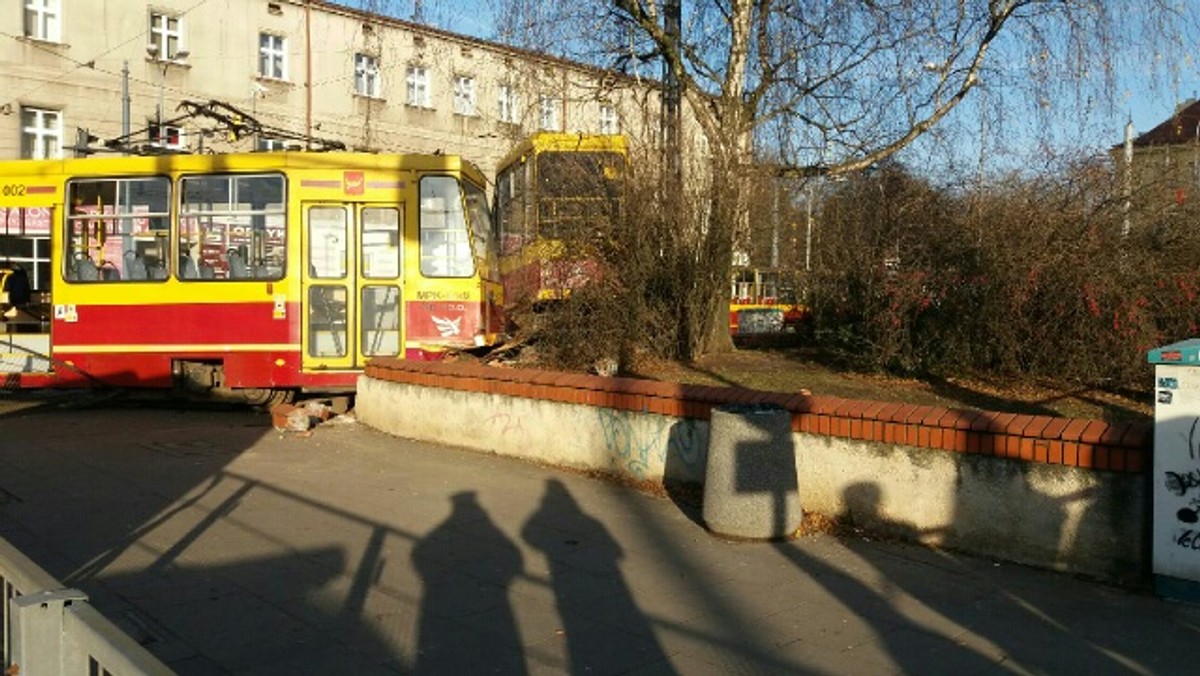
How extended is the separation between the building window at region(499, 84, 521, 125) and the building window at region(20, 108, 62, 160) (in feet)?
76.7

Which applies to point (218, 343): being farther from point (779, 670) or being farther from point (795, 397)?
point (779, 670)

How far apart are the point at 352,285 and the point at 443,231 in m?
1.37

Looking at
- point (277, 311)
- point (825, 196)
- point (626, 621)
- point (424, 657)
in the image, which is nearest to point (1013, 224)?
point (825, 196)

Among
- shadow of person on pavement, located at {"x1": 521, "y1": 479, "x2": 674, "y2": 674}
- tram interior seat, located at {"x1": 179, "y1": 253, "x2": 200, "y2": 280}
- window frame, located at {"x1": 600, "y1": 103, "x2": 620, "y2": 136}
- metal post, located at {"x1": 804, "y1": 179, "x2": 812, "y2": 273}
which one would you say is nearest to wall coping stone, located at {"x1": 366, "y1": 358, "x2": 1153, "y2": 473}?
shadow of person on pavement, located at {"x1": 521, "y1": 479, "x2": 674, "y2": 674}

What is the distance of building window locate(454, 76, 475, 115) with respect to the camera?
13.4m

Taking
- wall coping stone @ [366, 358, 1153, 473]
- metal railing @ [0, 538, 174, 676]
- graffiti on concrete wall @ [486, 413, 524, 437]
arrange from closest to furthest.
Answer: metal railing @ [0, 538, 174, 676] < wall coping stone @ [366, 358, 1153, 473] < graffiti on concrete wall @ [486, 413, 524, 437]

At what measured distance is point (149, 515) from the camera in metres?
7.42

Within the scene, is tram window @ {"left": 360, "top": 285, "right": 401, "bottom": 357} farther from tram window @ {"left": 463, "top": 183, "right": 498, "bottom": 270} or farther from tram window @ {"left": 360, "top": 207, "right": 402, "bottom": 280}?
tram window @ {"left": 463, "top": 183, "right": 498, "bottom": 270}

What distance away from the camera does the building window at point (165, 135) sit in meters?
15.8

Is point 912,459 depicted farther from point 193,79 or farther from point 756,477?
point 193,79

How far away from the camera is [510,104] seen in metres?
13.8

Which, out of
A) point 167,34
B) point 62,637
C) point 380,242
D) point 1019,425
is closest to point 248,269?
point 380,242

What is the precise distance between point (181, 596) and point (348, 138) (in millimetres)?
33813

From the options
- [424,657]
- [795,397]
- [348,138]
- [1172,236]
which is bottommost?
[424,657]
